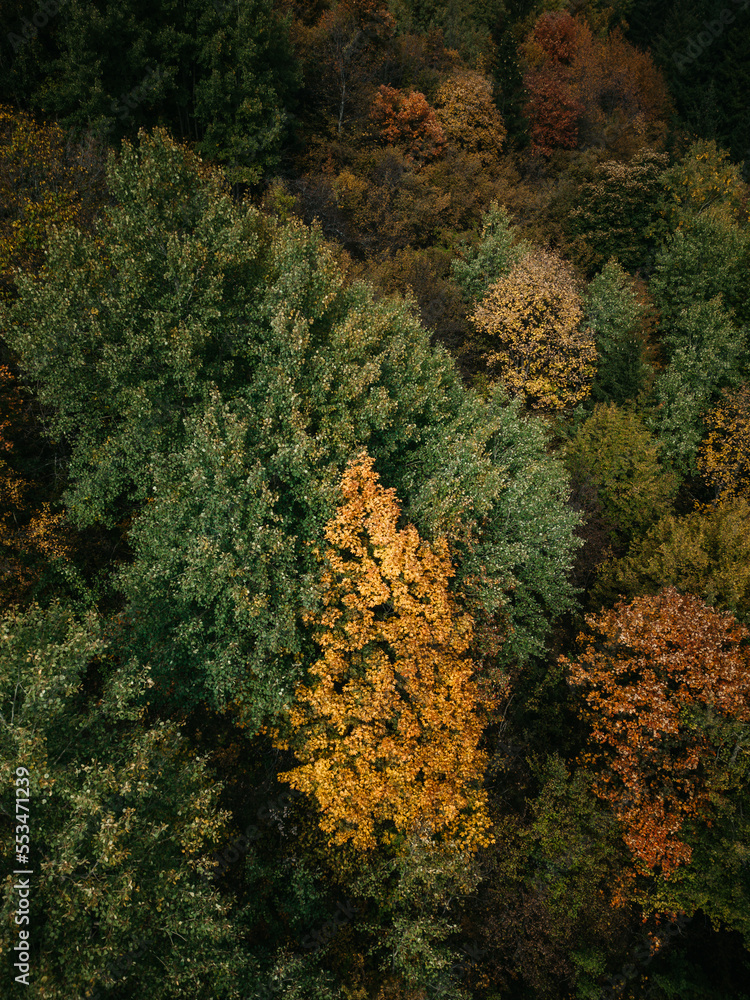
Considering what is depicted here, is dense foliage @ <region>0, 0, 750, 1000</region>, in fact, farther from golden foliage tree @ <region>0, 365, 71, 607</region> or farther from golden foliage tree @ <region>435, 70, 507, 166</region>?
golden foliage tree @ <region>435, 70, 507, 166</region>

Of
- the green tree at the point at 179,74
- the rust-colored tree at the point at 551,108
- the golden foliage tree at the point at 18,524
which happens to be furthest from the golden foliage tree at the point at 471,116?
the golden foliage tree at the point at 18,524

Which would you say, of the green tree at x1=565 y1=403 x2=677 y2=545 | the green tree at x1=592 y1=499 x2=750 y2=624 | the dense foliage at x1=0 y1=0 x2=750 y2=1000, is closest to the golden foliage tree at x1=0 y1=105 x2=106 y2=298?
the dense foliage at x1=0 y1=0 x2=750 y2=1000

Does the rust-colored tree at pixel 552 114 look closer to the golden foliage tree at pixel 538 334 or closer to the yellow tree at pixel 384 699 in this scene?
the golden foliage tree at pixel 538 334

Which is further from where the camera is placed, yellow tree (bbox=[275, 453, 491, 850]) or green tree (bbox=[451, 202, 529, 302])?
green tree (bbox=[451, 202, 529, 302])

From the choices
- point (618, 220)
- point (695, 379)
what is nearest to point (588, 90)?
point (618, 220)

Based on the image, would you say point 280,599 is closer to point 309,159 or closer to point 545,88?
point 309,159

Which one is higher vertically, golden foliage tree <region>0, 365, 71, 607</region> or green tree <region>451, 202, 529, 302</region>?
green tree <region>451, 202, 529, 302</region>
